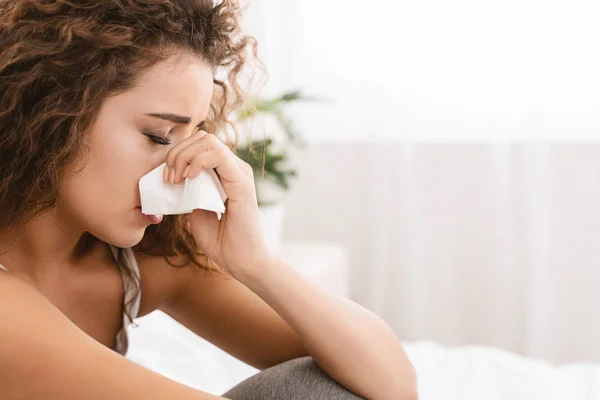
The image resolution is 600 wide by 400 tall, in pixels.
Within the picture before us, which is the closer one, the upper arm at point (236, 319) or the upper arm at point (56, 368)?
the upper arm at point (56, 368)

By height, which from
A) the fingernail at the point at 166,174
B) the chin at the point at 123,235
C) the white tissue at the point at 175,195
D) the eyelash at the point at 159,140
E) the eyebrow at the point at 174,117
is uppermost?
the eyebrow at the point at 174,117

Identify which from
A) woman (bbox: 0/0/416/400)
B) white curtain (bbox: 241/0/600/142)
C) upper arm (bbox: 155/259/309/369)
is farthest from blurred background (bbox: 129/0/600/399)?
woman (bbox: 0/0/416/400)

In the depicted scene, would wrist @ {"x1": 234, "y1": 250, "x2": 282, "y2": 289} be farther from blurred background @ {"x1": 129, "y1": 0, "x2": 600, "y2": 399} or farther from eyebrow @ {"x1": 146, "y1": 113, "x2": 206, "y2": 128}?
blurred background @ {"x1": 129, "y1": 0, "x2": 600, "y2": 399}

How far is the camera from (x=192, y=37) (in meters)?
1.23

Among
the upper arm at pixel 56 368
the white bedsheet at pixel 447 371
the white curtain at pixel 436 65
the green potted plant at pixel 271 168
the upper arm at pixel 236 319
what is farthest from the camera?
the white curtain at pixel 436 65

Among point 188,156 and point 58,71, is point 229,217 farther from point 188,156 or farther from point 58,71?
point 58,71

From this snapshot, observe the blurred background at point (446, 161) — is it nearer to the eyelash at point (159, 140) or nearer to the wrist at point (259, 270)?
the wrist at point (259, 270)

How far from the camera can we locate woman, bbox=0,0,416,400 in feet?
3.44

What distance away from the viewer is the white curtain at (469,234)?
10.8 ft

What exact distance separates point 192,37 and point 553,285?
2.60 meters

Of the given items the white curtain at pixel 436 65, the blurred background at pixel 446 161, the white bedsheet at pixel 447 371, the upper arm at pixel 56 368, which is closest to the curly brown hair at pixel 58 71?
the upper arm at pixel 56 368

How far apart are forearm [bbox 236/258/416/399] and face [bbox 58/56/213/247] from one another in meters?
0.25

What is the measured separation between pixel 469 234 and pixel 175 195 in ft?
8.30

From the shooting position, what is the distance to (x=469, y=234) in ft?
11.5
